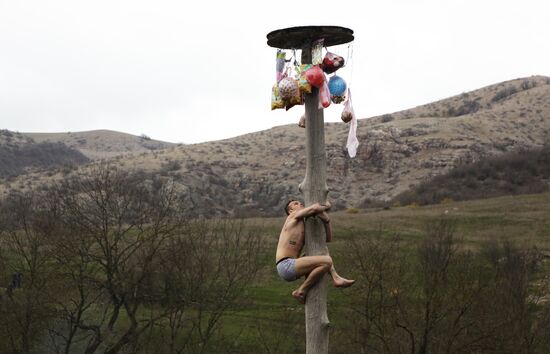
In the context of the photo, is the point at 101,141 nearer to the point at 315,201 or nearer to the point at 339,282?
the point at 315,201

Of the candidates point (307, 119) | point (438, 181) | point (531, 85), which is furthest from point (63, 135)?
point (307, 119)

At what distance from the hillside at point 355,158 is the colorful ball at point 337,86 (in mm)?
52215

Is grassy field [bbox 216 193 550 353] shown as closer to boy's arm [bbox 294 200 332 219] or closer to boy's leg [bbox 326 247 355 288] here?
boy's leg [bbox 326 247 355 288]

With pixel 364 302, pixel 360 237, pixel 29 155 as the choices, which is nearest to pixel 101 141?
pixel 29 155

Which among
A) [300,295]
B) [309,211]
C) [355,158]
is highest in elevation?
[355,158]

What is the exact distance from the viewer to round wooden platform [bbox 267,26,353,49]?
249 inches

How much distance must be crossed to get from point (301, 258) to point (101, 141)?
157998 millimetres

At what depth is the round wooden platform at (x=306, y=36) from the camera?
20.7ft

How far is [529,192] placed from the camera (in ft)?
206

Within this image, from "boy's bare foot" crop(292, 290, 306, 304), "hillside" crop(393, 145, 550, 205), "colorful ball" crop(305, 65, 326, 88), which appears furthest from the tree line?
"hillside" crop(393, 145, 550, 205)

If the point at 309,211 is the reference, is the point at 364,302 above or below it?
below

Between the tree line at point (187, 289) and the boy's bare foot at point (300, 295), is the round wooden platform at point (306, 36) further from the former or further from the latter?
the tree line at point (187, 289)

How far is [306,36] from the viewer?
21.1ft

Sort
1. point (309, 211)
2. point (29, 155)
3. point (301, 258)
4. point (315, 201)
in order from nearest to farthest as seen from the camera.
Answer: point (309, 211) → point (301, 258) → point (315, 201) → point (29, 155)
